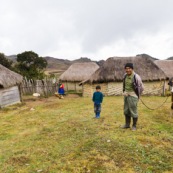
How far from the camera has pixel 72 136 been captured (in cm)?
629

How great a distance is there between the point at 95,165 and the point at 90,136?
179 centimetres

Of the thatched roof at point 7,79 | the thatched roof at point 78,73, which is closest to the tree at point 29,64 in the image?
the thatched roof at point 78,73

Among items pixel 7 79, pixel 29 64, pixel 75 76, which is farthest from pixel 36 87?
pixel 29 64

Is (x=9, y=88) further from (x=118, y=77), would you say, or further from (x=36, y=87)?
(x=118, y=77)

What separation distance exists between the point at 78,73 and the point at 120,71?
8993 millimetres

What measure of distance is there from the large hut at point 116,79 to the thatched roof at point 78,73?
6.53 meters

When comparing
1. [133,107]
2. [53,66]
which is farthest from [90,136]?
[53,66]

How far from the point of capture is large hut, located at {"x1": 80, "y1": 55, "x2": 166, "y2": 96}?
19.4m

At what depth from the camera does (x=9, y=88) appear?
15.4m

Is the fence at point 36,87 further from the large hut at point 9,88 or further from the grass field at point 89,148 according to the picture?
the grass field at point 89,148

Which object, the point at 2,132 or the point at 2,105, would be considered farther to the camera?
the point at 2,105

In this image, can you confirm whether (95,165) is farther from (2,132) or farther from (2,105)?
(2,105)

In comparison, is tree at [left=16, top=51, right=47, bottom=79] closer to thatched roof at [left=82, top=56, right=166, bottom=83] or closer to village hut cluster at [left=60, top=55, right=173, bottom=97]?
village hut cluster at [left=60, top=55, right=173, bottom=97]

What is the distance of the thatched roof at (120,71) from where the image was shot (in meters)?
19.4
